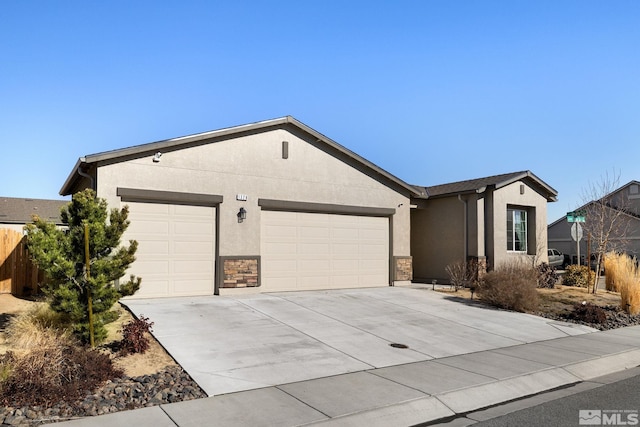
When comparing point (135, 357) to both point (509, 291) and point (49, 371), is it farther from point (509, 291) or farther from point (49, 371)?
point (509, 291)

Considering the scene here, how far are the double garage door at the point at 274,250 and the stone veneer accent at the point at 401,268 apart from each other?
32cm

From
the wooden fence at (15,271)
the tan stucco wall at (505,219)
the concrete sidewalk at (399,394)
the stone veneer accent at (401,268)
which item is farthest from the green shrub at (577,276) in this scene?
the wooden fence at (15,271)

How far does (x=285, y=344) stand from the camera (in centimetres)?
902

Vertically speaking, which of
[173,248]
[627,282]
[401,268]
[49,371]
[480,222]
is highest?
[480,222]

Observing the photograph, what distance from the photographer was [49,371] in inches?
247

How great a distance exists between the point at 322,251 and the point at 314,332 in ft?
19.6

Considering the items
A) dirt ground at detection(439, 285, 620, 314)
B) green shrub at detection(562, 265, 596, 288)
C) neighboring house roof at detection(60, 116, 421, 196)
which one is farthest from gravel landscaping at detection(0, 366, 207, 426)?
green shrub at detection(562, 265, 596, 288)

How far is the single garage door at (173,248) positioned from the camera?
12680 millimetres

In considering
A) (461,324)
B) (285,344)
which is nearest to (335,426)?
(285,344)

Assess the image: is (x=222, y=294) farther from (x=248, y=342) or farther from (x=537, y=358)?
(x=537, y=358)

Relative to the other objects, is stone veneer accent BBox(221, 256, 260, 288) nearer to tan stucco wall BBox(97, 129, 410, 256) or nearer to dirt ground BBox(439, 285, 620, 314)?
tan stucco wall BBox(97, 129, 410, 256)

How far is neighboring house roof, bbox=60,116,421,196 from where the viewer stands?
12328 millimetres

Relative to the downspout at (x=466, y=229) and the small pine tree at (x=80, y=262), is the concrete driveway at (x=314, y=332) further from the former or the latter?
the downspout at (x=466, y=229)

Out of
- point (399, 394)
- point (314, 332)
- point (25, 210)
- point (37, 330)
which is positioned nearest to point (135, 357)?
point (37, 330)
